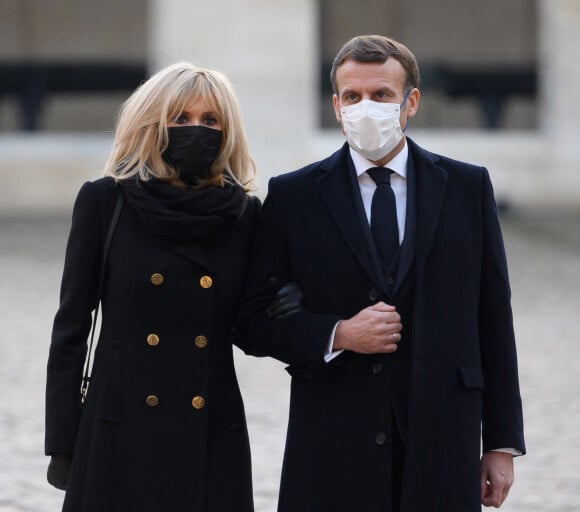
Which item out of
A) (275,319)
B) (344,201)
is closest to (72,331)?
(275,319)

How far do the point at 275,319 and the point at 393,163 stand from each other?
1.78ft

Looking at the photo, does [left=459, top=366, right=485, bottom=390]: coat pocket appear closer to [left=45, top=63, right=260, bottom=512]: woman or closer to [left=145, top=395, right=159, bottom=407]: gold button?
[left=45, top=63, right=260, bottom=512]: woman

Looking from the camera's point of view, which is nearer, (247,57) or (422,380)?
(422,380)

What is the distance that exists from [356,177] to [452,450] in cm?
79

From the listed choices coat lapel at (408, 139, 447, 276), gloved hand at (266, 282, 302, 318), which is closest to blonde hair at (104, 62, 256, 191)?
gloved hand at (266, 282, 302, 318)

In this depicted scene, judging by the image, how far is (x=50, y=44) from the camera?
23734 millimetres

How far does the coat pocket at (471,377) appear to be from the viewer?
3.33m

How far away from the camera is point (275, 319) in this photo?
3.40 m

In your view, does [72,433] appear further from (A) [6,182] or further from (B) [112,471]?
(A) [6,182]

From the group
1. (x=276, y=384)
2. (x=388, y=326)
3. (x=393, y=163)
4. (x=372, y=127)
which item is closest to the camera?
(x=388, y=326)

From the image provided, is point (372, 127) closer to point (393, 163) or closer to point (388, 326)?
point (393, 163)

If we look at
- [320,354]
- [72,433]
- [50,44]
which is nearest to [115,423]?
[72,433]

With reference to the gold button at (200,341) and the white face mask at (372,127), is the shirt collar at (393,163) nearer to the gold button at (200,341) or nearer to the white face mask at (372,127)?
the white face mask at (372,127)

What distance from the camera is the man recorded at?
3305 millimetres
